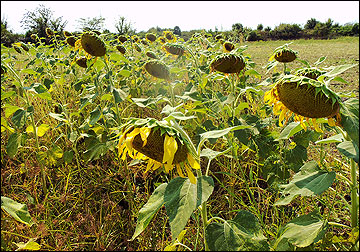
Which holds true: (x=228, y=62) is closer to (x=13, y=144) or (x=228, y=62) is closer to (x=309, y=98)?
(x=309, y=98)

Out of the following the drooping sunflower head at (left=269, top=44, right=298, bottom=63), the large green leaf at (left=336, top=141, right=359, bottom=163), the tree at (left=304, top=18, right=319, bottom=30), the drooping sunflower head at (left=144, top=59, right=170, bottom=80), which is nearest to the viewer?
the large green leaf at (left=336, top=141, right=359, bottom=163)

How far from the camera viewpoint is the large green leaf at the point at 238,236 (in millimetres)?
749

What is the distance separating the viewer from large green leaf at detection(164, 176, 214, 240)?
26.9 inches

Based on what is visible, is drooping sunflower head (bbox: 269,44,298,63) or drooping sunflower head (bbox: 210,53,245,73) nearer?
drooping sunflower head (bbox: 210,53,245,73)

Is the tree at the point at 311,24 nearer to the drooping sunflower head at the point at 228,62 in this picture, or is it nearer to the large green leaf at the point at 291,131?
the drooping sunflower head at the point at 228,62

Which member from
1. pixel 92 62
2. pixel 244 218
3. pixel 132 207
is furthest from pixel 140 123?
pixel 92 62

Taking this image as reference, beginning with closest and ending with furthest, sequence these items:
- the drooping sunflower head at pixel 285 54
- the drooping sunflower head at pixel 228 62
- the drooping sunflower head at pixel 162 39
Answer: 1. the drooping sunflower head at pixel 228 62
2. the drooping sunflower head at pixel 285 54
3. the drooping sunflower head at pixel 162 39

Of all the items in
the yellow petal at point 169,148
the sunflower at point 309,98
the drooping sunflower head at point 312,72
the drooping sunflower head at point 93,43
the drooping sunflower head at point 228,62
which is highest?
the drooping sunflower head at point 93,43

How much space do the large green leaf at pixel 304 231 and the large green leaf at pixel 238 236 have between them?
79 mm

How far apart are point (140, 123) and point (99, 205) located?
3.23ft

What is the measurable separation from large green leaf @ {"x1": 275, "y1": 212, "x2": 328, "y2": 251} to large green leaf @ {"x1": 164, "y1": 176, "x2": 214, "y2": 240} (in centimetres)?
28

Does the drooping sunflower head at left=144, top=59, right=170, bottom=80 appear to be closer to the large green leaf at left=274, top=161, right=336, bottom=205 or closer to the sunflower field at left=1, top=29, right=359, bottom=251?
the sunflower field at left=1, top=29, right=359, bottom=251

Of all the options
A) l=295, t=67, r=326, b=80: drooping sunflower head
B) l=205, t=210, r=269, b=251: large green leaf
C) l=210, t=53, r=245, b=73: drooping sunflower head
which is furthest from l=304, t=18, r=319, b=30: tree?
l=205, t=210, r=269, b=251: large green leaf

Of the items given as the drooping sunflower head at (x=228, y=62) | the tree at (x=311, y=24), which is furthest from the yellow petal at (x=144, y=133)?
the tree at (x=311, y=24)
